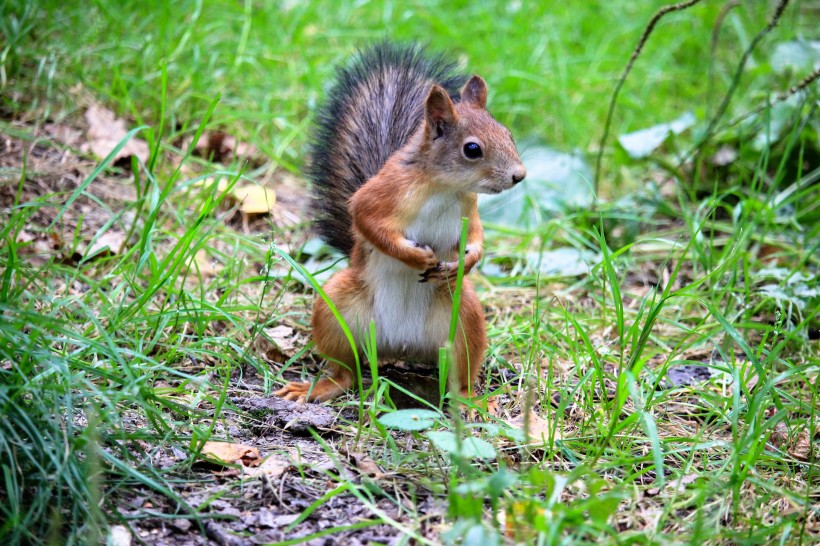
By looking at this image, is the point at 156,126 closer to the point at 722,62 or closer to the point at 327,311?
the point at 327,311

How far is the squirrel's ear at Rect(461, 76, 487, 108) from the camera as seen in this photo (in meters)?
2.61

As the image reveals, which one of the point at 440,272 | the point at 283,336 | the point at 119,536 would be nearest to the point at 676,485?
the point at 440,272

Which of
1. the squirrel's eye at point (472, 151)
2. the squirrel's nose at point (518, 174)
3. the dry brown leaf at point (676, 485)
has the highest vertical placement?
the squirrel's eye at point (472, 151)

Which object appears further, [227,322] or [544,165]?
[544,165]

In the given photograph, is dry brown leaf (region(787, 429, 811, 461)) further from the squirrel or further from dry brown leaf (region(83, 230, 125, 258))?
dry brown leaf (region(83, 230, 125, 258))

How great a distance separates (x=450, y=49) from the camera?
5164 millimetres

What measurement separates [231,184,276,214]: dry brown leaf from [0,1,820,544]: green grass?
0.08 m

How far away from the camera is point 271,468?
2.11 m

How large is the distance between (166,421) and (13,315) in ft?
1.56

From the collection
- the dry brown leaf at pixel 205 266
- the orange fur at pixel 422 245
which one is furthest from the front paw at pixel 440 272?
the dry brown leaf at pixel 205 266

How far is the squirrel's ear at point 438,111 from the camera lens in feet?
7.85

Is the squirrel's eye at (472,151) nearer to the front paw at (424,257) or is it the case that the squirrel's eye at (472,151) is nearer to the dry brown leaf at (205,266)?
the front paw at (424,257)

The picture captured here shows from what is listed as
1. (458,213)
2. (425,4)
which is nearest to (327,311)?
(458,213)

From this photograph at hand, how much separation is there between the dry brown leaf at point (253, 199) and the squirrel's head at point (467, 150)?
1.36 m
